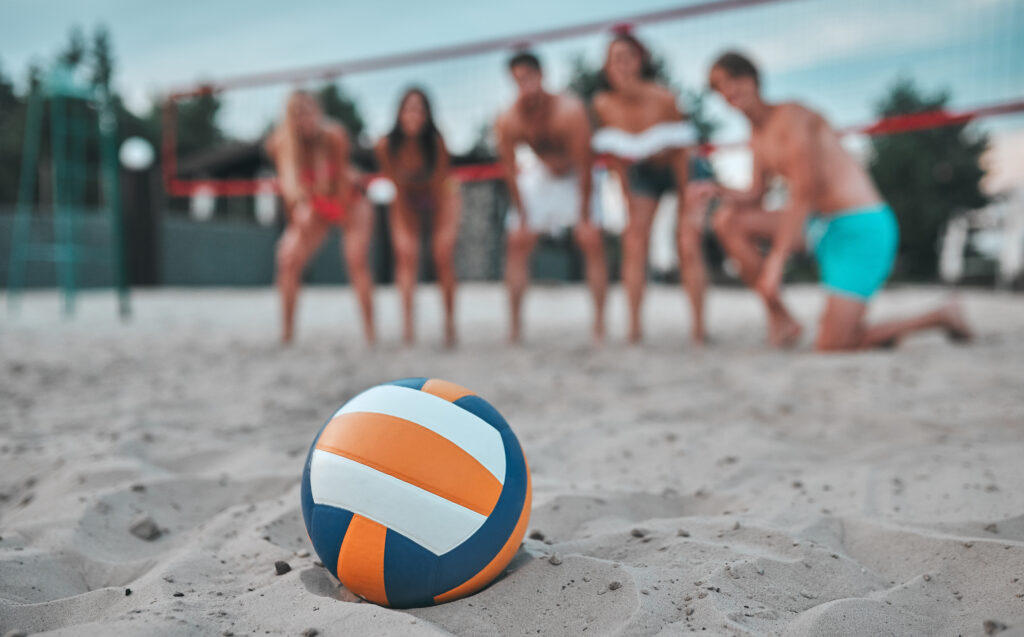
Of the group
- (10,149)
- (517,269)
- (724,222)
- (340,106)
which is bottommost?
(517,269)

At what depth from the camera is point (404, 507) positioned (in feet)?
3.83

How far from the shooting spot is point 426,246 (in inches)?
571

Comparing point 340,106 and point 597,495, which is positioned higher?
point 340,106

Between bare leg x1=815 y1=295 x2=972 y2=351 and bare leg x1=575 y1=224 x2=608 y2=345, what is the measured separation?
130cm

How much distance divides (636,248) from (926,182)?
51.0 feet

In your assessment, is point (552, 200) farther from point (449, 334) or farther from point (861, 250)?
point (861, 250)

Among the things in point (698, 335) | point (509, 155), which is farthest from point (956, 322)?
point (509, 155)

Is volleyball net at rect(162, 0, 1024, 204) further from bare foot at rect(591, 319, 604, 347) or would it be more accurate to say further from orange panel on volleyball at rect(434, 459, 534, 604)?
orange panel on volleyball at rect(434, 459, 534, 604)

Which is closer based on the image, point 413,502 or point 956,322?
point 413,502

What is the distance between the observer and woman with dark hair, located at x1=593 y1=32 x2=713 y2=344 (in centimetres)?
412

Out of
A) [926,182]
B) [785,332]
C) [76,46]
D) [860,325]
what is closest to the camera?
[860,325]

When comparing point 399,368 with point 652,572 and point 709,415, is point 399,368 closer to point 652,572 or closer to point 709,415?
point 709,415

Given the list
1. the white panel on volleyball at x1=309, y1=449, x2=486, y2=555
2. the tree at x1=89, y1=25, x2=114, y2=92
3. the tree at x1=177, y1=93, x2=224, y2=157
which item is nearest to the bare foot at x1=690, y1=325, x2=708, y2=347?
the white panel on volleyball at x1=309, y1=449, x2=486, y2=555

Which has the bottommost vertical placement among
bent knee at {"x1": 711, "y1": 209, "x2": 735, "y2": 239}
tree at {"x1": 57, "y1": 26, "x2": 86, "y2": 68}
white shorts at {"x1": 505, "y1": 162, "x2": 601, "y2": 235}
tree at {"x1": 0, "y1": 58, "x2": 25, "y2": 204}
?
bent knee at {"x1": 711, "y1": 209, "x2": 735, "y2": 239}
